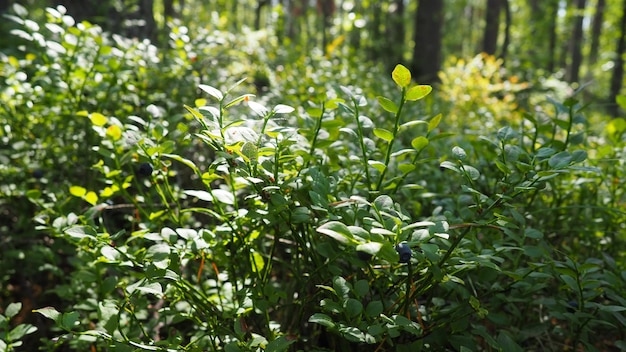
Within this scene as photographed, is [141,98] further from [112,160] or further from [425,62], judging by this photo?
[425,62]

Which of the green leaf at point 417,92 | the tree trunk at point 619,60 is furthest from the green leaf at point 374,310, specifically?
the tree trunk at point 619,60

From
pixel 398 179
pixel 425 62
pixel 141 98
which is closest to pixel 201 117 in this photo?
pixel 398 179

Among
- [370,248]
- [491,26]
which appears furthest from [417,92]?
[491,26]

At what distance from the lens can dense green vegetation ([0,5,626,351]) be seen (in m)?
1.15

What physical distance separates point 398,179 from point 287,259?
2.51ft

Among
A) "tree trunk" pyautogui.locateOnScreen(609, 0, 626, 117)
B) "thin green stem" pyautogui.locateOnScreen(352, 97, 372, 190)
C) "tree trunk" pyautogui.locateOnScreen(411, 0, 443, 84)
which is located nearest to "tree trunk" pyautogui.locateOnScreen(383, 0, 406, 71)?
"tree trunk" pyautogui.locateOnScreen(411, 0, 443, 84)

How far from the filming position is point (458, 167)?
1.21 metres

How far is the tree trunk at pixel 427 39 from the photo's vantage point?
26.2ft

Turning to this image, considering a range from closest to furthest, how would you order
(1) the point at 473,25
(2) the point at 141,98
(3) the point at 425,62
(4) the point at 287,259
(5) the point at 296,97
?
(4) the point at 287,259 → (2) the point at 141,98 → (5) the point at 296,97 → (3) the point at 425,62 → (1) the point at 473,25

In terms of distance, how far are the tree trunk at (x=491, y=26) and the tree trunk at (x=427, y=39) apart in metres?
2.04

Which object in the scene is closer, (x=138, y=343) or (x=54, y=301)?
(x=138, y=343)

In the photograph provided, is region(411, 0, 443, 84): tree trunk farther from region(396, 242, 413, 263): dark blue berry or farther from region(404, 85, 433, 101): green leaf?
region(396, 242, 413, 263): dark blue berry

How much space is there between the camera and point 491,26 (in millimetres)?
9766

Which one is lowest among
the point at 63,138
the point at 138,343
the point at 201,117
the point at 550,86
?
the point at 550,86
